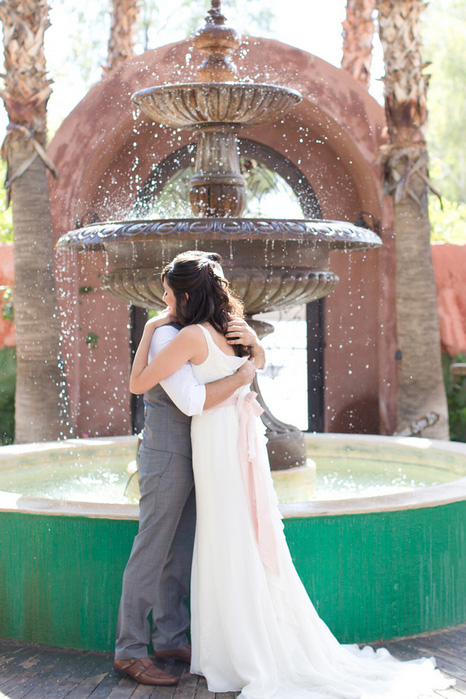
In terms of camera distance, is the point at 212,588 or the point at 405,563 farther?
the point at 405,563

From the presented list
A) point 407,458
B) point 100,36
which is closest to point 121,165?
point 407,458

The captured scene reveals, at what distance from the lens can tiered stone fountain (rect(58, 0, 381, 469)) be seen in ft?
15.0

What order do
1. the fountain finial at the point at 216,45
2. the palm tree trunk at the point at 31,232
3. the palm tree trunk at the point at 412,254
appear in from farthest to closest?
the palm tree trunk at the point at 412,254 < the palm tree trunk at the point at 31,232 < the fountain finial at the point at 216,45

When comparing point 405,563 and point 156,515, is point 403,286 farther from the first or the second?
point 156,515

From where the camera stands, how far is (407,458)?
600 cm

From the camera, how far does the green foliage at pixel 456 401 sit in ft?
32.1

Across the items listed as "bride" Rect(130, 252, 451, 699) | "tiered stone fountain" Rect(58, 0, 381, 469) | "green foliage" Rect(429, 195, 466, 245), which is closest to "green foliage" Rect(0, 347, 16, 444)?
"tiered stone fountain" Rect(58, 0, 381, 469)

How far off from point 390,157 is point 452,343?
2126 millimetres

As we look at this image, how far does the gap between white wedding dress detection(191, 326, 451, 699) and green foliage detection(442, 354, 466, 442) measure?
6401mm

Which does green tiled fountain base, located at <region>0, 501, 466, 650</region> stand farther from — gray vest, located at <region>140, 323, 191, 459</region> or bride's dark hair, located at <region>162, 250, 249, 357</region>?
bride's dark hair, located at <region>162, 250, 249, 357</region>

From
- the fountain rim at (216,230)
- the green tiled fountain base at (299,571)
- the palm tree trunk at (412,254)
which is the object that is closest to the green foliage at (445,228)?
the palm tree trunk at (412,254)

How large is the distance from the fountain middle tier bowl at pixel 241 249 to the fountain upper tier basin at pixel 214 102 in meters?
0.80

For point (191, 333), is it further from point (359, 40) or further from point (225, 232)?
point (359, 40)

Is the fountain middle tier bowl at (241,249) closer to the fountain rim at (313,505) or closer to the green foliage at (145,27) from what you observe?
the fountain rim at (313,505)
